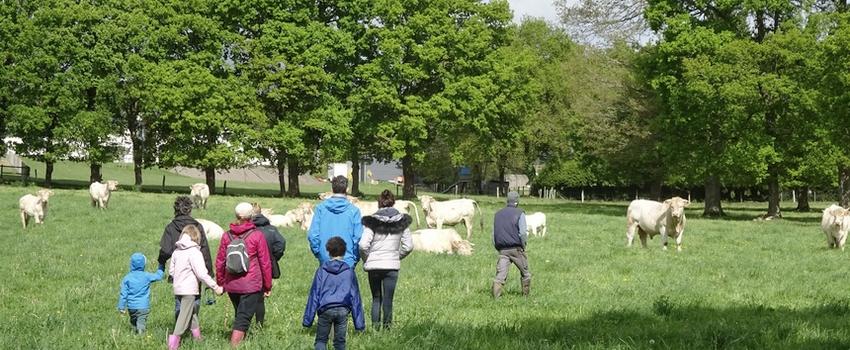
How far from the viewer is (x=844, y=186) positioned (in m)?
42.0

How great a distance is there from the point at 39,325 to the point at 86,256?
8.46 m

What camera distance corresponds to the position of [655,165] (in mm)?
54562

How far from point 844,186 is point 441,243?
28910 millimetres

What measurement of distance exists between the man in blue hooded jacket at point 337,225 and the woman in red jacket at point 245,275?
2.93ft

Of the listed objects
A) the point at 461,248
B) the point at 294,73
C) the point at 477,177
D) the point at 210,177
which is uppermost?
the point at 294,73

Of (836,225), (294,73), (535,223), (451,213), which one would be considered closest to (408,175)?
(294,73)

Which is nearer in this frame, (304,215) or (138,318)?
(138,318)

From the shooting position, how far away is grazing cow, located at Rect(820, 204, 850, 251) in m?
22.8

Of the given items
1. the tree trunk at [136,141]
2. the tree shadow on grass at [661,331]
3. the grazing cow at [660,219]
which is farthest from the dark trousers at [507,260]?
the tree trunk at [136,141]

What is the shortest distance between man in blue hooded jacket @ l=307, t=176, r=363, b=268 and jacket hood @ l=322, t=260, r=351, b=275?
144cm

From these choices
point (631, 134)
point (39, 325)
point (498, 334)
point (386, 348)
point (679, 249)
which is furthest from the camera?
point (631, 134)

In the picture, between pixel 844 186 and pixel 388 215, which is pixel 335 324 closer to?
pixel 388 215

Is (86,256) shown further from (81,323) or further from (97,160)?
(97,160)

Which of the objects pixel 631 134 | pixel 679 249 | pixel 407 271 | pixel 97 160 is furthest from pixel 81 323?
pixel 97 160
